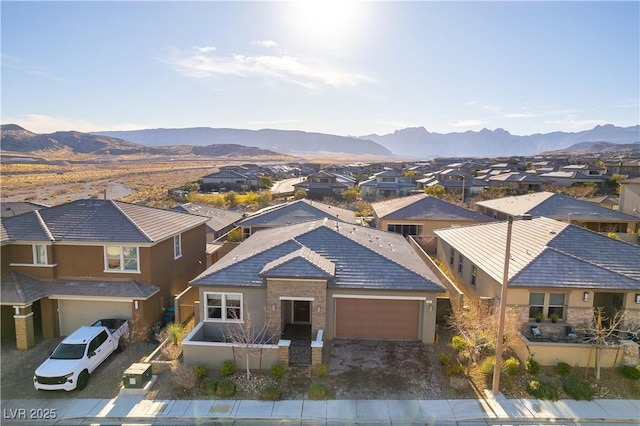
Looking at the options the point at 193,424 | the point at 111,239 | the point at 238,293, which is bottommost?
the point at 193,424

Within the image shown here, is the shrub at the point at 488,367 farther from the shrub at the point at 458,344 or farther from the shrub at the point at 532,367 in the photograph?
the shrub at the point at 532,367

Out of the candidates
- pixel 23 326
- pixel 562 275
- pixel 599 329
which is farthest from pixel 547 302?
pixel 23 326

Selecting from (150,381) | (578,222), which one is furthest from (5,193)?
(578,222)

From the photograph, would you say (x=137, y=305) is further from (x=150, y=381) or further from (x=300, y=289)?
(x=300, y=289)

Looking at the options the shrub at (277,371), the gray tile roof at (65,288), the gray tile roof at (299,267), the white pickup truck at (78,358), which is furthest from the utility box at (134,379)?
the gray tile roof at (299,267)

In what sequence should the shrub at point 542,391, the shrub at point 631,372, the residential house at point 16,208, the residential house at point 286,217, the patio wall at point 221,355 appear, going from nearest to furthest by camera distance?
the shrub at point 542,391 → the shrub at point 631,372 → the patio wall at point 221,355 → the residential house at point 16,208 → the residential house at point 286,217

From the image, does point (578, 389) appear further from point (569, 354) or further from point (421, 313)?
point (421, 313)
